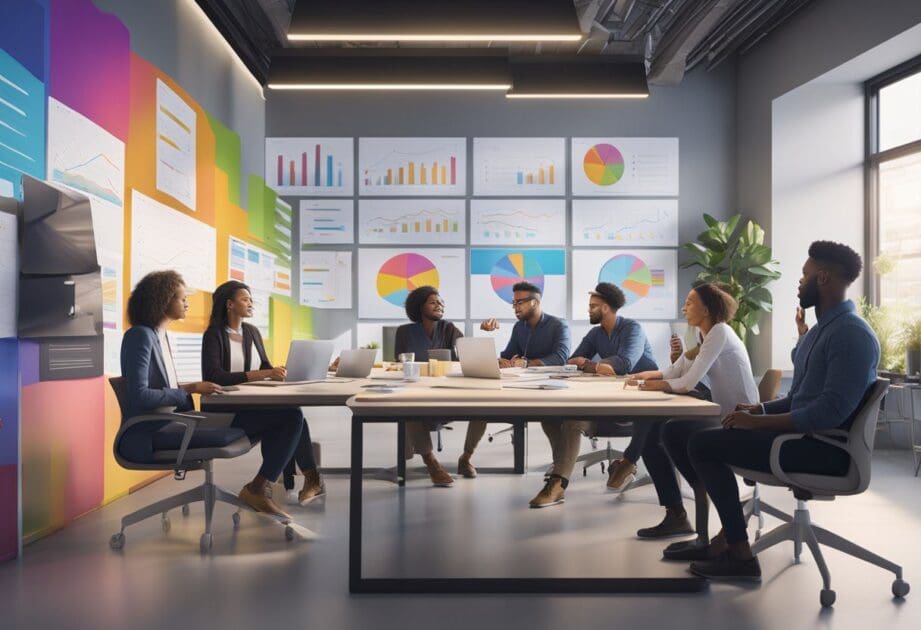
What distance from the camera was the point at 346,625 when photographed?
7.45ft

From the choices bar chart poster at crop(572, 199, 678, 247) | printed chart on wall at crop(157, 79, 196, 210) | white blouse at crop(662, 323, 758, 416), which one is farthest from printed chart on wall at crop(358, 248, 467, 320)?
white blouse at crop(662, 323, 758, 416)

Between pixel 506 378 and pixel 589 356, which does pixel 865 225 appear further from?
pixel 506 378

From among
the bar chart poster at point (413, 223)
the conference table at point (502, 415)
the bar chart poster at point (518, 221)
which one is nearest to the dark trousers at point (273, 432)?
the conference table at point (502, 415)

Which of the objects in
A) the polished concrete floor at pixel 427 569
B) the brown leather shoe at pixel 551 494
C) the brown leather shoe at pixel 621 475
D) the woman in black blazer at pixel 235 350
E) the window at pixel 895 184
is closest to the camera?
the polished concrete floor at pixel 427 569

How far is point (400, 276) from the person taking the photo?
7.43m

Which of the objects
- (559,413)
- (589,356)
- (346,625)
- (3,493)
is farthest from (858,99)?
(3,493)

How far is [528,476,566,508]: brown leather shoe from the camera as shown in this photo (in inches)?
151

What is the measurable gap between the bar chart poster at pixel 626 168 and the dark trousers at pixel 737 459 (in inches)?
200

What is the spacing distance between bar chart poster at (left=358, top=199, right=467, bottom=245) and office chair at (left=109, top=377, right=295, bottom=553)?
14.5ft

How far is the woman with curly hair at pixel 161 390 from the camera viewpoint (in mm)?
2953

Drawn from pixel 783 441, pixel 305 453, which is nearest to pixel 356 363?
pixel 305 453

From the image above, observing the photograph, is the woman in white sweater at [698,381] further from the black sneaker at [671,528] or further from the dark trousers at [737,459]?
the dark trousers at [737,459]

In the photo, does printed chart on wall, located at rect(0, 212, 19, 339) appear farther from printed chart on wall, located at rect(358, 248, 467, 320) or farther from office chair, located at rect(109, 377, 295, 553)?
printed chart on wall, located at rect(358, 248, 467, 320)

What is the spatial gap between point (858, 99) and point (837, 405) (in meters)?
5.33
